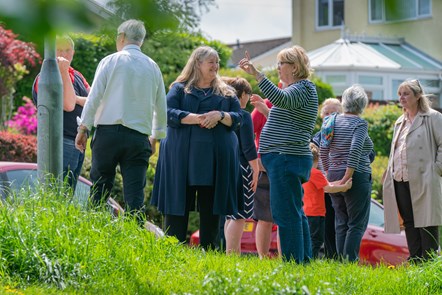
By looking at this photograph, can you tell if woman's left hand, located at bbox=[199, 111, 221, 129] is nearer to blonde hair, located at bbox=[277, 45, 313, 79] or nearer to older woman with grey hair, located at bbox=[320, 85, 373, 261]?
blonde hair, located at bbox=[277, 45, 313, 79]

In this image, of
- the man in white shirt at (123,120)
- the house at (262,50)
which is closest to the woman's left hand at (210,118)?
the man in white shirt at (123,120)

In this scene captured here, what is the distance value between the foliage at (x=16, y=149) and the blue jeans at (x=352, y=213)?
5.40 m

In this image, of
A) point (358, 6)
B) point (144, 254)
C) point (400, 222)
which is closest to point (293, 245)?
point (144, 254)

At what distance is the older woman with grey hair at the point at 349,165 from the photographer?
825cm

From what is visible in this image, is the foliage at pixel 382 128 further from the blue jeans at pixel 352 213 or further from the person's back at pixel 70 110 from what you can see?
the person's back at pixel 70 110

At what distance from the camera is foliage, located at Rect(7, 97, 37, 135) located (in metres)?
18.9

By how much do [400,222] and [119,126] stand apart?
3080mm

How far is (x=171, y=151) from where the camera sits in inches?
281

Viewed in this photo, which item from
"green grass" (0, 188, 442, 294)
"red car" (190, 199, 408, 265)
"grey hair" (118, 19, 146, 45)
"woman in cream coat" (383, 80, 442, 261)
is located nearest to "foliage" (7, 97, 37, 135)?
"red car" (190, 199, 408, 265)

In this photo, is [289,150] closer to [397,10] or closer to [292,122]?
[292,122]

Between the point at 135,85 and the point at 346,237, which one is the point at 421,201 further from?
the point at 135,85

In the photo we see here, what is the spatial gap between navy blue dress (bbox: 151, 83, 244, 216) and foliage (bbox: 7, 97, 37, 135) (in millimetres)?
12078

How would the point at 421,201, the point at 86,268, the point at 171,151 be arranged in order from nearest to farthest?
the point at 86,268
the point at 171,151
the point at 421,201

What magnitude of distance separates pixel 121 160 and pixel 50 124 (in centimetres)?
61
